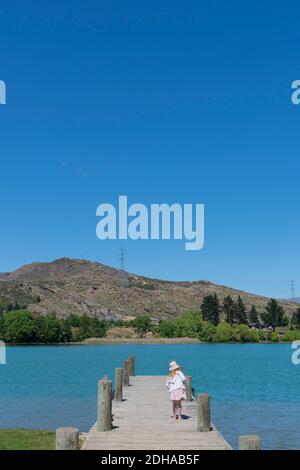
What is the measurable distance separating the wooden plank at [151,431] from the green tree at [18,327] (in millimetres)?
156519

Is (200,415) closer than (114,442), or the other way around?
(114,442)

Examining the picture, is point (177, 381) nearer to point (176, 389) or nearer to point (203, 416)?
point (176, 389)

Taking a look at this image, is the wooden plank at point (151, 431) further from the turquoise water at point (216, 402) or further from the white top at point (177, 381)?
the turquoise water at point (216, 402)

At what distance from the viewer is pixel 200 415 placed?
71.0ft

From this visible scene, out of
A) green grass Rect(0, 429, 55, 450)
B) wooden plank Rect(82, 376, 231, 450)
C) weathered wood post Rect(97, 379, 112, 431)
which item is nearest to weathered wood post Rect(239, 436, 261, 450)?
wooden plank Rect(82, 376, 231, 450)

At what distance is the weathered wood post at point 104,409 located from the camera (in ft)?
71.5

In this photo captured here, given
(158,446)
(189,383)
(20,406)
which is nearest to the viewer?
(158,446)

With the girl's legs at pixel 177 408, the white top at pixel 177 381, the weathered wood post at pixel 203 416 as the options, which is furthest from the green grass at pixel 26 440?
the weathered wood post at pixel 203 416

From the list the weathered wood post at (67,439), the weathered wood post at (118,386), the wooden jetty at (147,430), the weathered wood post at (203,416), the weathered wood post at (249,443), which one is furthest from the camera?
the weathered wood post at (118,386)

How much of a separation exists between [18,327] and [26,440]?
162 meters

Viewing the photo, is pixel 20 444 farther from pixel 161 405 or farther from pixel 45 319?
pixel 45 319

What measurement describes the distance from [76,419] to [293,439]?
12.5 meters

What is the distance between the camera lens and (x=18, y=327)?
183 m
